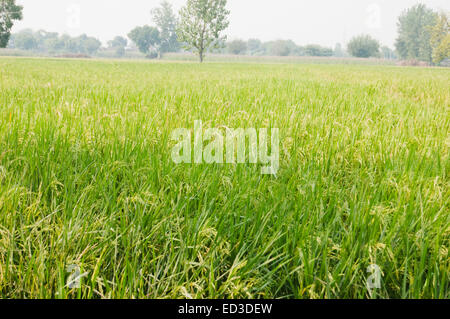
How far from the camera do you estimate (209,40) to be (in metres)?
54.6

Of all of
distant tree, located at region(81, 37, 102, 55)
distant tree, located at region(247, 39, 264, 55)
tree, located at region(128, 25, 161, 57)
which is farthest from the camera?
distant tree, located at region(247, 39, 264, 55)

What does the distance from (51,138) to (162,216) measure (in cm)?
131

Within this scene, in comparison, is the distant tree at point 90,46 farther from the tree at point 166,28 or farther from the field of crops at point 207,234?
the field of crops at point 207,234

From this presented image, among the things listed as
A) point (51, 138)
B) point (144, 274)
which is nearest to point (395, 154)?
point (144, 274)

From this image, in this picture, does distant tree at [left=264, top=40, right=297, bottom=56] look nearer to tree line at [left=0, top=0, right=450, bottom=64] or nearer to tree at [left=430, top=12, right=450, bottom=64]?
tree line at [left=0, top=0, right=450, bottom=64]

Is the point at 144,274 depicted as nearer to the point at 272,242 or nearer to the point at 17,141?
the point at 272,242

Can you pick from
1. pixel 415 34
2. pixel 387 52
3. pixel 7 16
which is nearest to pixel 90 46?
pixel 7 16

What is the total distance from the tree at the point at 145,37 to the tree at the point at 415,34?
89971mm

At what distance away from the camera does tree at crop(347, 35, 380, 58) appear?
4441 inches

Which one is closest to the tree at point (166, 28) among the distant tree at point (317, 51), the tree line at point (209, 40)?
the tree line at point (209, 40)

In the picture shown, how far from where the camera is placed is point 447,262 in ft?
4.16

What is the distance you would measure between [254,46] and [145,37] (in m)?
69.2

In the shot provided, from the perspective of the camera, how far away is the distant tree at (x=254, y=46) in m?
171

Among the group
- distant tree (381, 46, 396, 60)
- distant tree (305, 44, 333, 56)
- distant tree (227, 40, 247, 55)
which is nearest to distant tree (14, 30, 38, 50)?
distant tree (227, 40, 247, 55)
